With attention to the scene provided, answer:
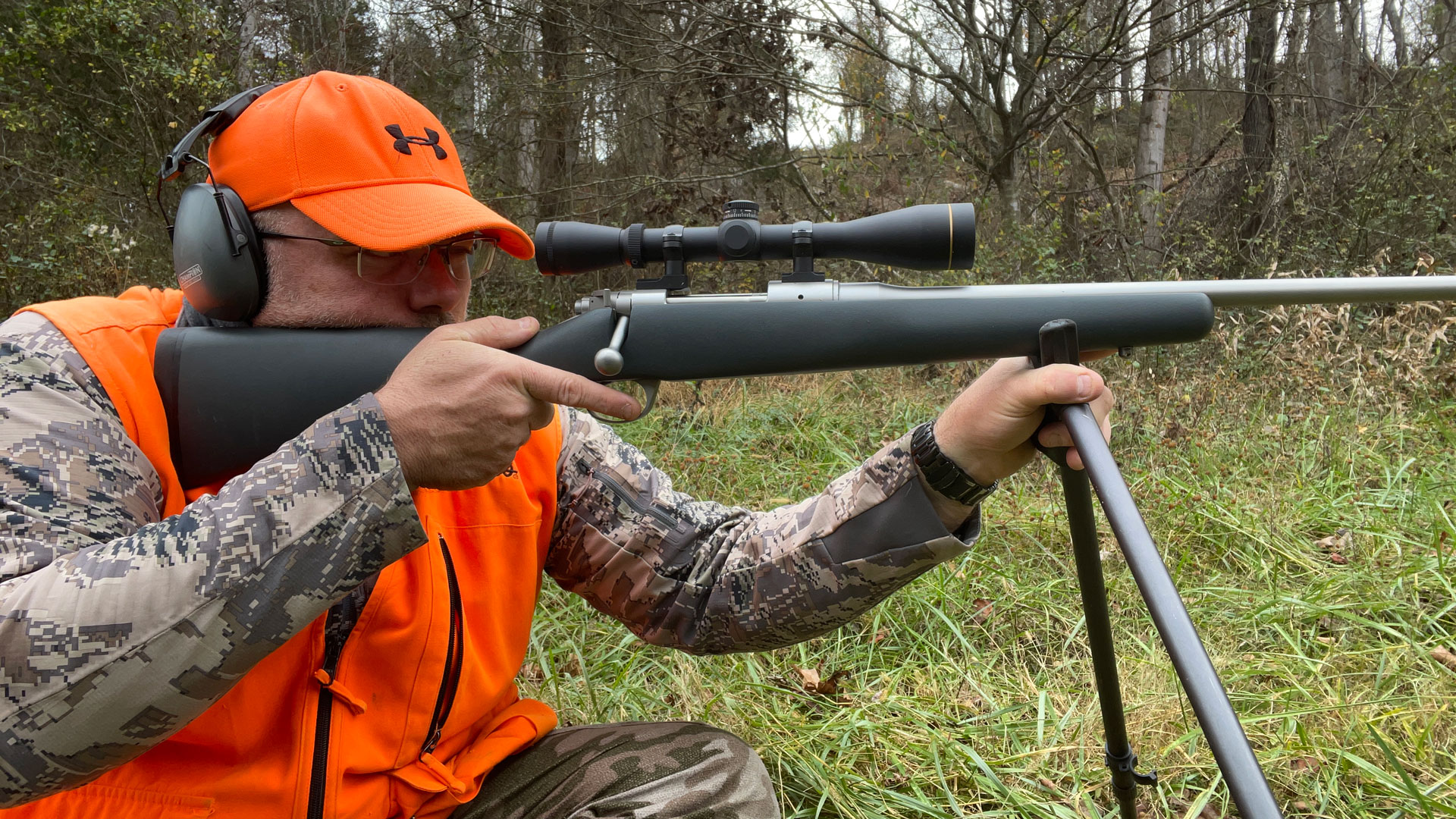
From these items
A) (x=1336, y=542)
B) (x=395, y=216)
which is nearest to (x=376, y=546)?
(x=395, y=216)

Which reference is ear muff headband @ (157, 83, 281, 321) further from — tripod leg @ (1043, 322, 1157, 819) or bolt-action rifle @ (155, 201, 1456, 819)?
tripod leg @ (1043, 322, 1157, 819)

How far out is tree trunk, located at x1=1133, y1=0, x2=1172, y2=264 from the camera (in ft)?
25.0

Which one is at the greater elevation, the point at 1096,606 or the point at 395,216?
the point at 395,216

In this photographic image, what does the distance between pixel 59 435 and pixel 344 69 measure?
28.8ft

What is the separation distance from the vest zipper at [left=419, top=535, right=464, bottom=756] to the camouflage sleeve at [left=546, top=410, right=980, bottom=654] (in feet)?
1.20

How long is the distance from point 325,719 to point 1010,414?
1.40m

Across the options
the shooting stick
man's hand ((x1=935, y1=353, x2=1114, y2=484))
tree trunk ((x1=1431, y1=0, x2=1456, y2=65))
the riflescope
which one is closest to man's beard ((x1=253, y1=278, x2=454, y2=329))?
the riflescope

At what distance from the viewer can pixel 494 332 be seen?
170 centimetres

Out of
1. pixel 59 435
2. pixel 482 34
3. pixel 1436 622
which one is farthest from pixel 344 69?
pixel 1436 622

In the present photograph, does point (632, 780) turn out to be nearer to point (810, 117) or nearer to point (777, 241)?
point (777, 241)

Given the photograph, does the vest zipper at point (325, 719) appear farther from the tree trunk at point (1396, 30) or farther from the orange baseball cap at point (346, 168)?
the tree trunk at point (1396, 30)

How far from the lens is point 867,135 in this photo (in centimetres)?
888

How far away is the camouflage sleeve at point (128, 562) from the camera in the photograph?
128 cm

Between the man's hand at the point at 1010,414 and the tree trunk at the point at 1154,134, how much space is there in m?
6.81
